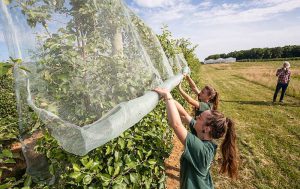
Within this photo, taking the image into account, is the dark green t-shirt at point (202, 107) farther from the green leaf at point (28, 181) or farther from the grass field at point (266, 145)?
the green leaf at point (28, 181)

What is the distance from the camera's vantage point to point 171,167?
17.6ft

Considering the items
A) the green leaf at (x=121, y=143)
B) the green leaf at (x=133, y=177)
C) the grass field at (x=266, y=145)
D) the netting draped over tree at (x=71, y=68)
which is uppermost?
the netting draped over tree at (x=71, y=68)

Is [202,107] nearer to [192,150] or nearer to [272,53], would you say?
[192,150]

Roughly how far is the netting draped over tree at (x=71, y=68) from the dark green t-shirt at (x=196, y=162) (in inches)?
30.3

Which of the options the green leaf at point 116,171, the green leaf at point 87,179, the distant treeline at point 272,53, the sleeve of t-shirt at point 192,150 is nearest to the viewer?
the green leaf at point 87,179

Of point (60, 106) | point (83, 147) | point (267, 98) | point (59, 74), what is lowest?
point (267, 98)

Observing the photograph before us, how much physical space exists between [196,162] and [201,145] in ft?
0.55

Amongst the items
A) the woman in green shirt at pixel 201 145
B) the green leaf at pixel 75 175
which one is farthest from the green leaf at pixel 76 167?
the woman in green shirt at pixel 201 145

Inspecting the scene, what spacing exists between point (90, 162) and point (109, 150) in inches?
8.7

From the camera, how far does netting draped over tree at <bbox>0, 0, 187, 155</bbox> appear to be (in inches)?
50.2

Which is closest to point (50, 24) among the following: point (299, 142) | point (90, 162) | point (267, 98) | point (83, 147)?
point (83, 147)

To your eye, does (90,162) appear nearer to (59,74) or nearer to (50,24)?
(59,74)

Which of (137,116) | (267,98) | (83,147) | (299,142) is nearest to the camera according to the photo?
(83,147)

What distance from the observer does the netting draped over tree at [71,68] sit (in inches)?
50.2
